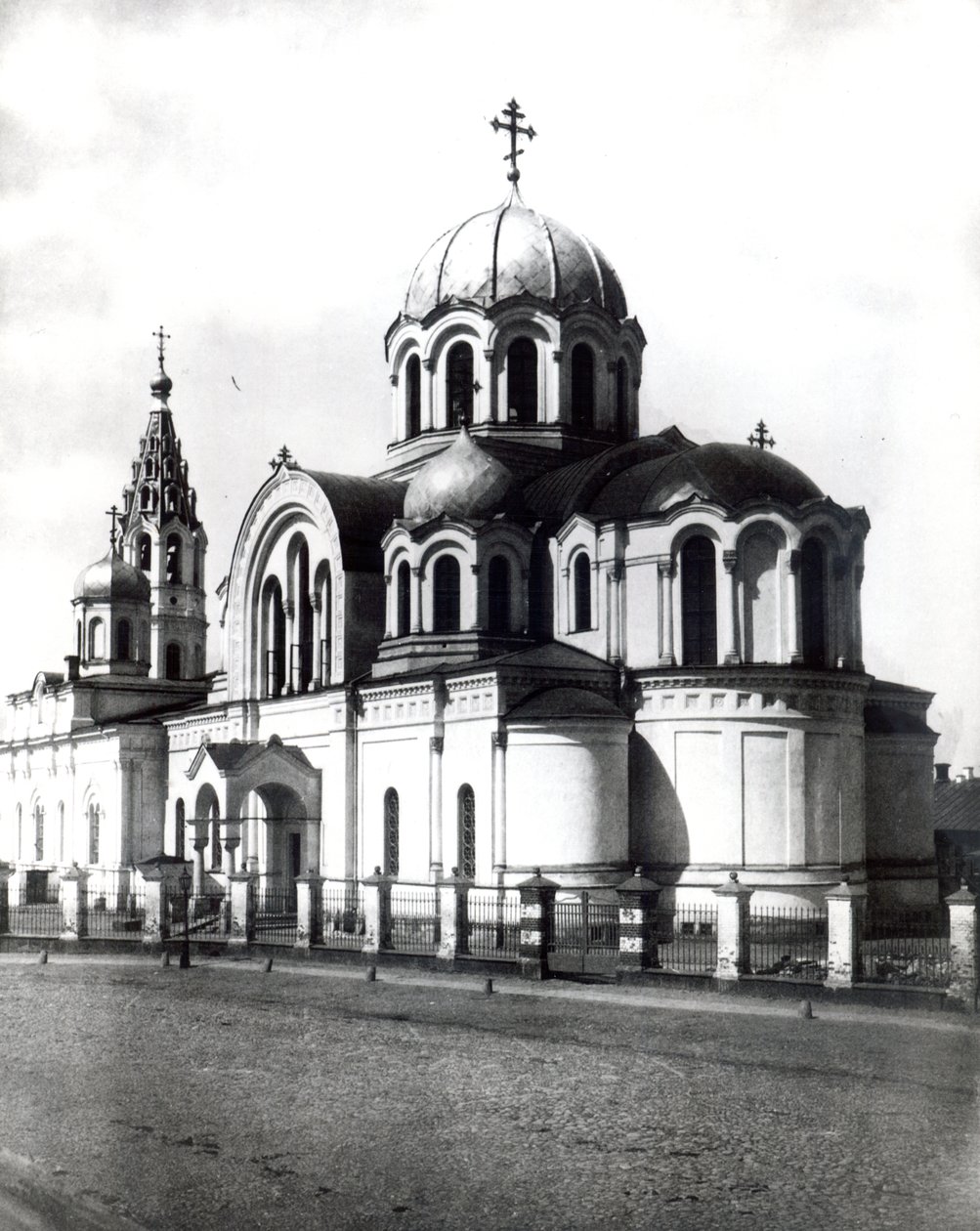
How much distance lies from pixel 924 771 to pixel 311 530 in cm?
1409

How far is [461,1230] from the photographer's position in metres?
9.08

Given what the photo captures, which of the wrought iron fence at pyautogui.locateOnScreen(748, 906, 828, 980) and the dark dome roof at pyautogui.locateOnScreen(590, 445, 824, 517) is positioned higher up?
the dark dome roof at pyautogui.locateOnScreen(590, 445, 824, 517)

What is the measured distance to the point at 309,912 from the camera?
79.2 feet

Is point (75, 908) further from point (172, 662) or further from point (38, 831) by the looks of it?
point (172, 662)

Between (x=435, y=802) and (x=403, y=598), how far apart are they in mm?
4603

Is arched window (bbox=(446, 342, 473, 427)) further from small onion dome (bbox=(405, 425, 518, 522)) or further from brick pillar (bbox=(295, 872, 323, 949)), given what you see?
brick pillar (bbox=(295, 872, 323, 949))

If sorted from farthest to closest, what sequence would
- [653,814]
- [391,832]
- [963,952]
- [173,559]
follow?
[173,559] < [391,832] < [653,814] < [963,952]

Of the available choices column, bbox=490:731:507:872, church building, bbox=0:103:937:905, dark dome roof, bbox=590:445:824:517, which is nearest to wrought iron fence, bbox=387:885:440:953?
church building, bbox=0:103:937:905

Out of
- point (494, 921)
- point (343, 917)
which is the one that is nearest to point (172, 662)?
point (343, 917)

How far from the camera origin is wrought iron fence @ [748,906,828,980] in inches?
813

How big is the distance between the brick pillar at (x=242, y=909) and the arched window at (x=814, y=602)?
10.9m

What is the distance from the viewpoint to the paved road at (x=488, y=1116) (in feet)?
31.6

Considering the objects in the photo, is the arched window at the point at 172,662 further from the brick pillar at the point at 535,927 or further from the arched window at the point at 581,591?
the brick pillar at the point at 535,927

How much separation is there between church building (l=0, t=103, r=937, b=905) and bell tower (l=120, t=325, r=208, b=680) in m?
7.25
